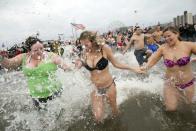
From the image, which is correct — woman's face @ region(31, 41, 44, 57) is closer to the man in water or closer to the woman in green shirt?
the woman in green shirt

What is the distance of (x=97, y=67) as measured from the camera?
602cm

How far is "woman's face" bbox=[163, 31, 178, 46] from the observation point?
19.6 ft

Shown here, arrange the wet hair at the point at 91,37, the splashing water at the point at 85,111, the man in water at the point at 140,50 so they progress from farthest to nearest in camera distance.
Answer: the man in water at the point at 140,50
the splashing water at the point at 85,111
the wet hair at the point at 91,37

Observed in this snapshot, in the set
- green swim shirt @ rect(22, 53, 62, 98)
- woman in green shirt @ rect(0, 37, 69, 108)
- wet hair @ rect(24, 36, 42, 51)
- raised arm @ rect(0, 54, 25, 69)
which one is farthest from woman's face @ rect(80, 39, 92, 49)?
raised arm @ rect(0, 54, 25, 69)

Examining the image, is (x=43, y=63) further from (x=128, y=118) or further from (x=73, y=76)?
(x=73, y=76)

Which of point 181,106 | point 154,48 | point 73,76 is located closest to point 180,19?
point 154,48

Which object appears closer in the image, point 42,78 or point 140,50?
point 42,78

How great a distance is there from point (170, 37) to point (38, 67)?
7.84ft

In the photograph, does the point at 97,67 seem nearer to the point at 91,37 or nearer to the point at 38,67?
the point at 91,37

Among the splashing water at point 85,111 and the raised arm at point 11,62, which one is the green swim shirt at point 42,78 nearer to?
the raised arm at point 11,62

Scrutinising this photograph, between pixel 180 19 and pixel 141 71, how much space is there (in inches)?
1049

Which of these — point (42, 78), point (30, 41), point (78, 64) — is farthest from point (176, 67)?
point (30, 41)

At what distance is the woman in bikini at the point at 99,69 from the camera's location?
5988 mm

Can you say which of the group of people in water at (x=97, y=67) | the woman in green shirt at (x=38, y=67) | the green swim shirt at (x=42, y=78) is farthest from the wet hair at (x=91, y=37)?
the green swim shirt at (x=42, y=78)
